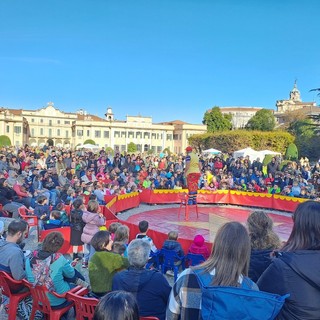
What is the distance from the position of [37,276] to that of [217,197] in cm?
1506

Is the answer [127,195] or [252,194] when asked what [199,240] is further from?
[252,194]

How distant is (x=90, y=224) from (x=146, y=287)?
4.96 meters

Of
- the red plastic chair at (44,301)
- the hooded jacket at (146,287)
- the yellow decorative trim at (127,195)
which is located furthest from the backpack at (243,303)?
the yellow decorative trim at (127,195)

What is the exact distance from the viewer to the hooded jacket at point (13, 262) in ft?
16.2

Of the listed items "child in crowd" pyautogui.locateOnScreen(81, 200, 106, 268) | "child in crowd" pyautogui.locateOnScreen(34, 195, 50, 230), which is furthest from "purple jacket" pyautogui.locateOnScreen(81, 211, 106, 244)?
"child in crowd" pyautogui.locateOnScreen(34, 195, 50, 230)

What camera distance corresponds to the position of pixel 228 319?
233 centimetres

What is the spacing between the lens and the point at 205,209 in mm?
17672

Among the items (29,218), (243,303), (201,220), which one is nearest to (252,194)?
(201,220)

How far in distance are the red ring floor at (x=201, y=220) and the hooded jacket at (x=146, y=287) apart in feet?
25.9

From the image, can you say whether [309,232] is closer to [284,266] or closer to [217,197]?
[284,266]

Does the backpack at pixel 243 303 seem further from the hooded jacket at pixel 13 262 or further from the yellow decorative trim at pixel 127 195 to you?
the yellow decorative trim at pixel 127 195

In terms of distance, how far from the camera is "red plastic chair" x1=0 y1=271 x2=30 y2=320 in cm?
491

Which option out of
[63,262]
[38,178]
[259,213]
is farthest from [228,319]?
[38,178]

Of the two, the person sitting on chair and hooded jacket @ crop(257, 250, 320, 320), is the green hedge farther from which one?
hooded jacket @ crop(257, 250, 320, 320)
